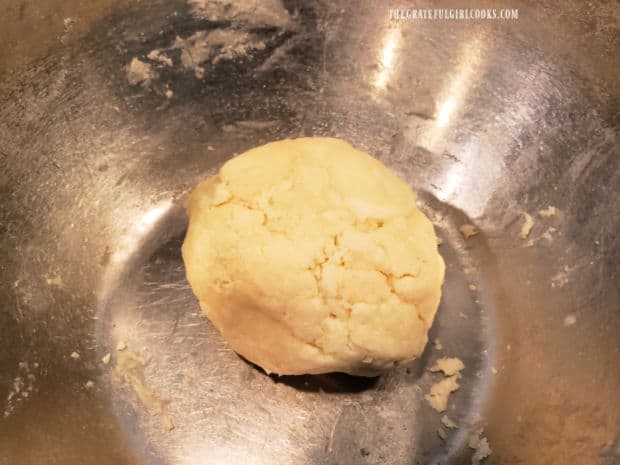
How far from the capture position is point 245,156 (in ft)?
4.11

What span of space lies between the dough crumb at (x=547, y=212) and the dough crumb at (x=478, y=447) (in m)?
0.61

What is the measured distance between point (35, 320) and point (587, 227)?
56.5 inches

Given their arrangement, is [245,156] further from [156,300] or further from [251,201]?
[156,300]

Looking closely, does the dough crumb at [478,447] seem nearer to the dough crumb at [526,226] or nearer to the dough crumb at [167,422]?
the dough crumb at [526,226]

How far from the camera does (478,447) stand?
1286 mm

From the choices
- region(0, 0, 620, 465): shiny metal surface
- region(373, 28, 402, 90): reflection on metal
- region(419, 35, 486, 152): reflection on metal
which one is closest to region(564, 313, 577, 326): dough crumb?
region(0, 0, 620, 465): shiny metal surface

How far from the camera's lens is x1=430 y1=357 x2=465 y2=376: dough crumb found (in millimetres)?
1376

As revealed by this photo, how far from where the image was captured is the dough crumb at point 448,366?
4.51 ft

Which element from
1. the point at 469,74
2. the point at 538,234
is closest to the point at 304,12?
the point at 469,74

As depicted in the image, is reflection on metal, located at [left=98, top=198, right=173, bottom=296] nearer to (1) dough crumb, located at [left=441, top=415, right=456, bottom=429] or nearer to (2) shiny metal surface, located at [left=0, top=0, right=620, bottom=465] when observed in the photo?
(2) shiny metal surface, located at [left=0, top=0, right=620, bottom=465]

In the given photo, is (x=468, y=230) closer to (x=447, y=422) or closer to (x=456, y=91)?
(x=456, y=91)

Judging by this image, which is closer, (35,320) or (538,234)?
(35,320)

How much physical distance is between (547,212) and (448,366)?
51 centimetres

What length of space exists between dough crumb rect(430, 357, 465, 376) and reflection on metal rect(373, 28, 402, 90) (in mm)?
825
